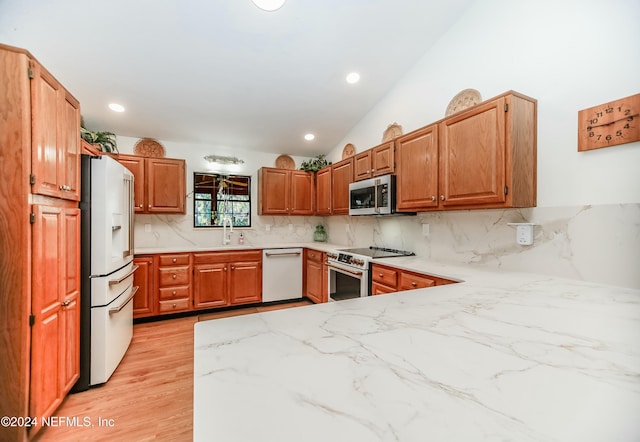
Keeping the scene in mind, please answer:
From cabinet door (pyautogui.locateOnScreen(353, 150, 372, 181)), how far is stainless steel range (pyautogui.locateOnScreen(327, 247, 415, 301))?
0.94 m

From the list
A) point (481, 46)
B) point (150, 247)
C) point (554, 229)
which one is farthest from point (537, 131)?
point (150, 247)

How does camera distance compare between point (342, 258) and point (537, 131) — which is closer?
point (537, 131)

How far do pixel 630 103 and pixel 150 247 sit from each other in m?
4.74

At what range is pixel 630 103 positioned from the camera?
5.07 ft

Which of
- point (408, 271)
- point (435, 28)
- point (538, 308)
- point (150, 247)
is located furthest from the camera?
point (150, 247)

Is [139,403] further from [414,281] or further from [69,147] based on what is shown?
[414,281]

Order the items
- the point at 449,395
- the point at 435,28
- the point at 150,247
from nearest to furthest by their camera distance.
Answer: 1. the point at 449,395
2. the point at 435,28
3. the point at 150,247

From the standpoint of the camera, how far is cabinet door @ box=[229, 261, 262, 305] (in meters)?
3.77

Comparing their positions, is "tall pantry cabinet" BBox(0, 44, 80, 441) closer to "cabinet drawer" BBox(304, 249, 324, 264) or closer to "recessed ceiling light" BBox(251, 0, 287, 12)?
"recessed ceiling light" BBox(251, 0, 287, 12)

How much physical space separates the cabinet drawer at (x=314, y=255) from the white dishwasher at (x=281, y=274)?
117 mm

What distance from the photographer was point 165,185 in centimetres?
368

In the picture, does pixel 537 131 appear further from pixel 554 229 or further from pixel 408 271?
pixel 408 271

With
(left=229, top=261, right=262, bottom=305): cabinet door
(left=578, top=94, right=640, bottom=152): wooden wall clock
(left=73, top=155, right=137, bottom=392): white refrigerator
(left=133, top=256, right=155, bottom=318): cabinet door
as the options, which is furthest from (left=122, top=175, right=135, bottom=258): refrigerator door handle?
(left=578, top=94, right=640, bottom=152): wooden wall clock

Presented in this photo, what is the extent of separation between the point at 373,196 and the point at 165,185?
2700mm
